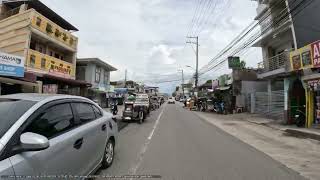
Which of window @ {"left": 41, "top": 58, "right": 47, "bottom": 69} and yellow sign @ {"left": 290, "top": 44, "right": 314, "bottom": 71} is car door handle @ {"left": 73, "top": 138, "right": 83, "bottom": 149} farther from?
window @ {"left": 41, "top": 58, "right": 47, "bottom": 69}

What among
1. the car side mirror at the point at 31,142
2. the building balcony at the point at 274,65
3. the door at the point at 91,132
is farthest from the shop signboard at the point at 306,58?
the car side mirror at the point at 31,142

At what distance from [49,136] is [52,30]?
22033 mm

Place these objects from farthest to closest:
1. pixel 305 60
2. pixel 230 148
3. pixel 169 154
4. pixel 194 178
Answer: pixel 305 60 → pixel 230 148 → pixel 169 154 → pixel 194 178

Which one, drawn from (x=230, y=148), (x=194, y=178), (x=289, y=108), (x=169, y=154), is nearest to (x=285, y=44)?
(x=289, y=108)

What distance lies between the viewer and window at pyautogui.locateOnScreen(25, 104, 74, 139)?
4.26 metres

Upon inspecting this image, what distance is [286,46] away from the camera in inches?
1171

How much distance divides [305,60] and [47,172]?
1734 centimetres

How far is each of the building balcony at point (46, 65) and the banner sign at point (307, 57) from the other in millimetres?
17011

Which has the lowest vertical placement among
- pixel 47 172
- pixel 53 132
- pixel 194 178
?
pixel 194 178

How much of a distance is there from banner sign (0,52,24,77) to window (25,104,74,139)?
13.5 meters

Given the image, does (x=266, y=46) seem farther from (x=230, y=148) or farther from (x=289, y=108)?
(x=230, y=148)

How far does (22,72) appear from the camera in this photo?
18.2 m

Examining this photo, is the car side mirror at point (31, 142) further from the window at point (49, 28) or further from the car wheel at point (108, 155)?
the window at point (49, 28)

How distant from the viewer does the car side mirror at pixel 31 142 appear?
12.0 feet
